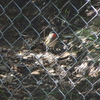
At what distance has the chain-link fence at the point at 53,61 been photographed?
1.97m

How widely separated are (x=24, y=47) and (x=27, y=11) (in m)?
0.56

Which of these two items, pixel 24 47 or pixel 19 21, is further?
pixel 19 21

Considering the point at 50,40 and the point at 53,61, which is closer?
the point at 53,61

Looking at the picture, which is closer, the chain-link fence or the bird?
the chain-link fence

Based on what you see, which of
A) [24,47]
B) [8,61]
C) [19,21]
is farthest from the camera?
[19,21]

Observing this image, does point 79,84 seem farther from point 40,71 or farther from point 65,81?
point 40,71

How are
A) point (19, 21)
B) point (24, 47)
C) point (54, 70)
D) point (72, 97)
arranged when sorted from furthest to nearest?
point (19, 21), point (24, 47), point (54, 70), point (72, 97)

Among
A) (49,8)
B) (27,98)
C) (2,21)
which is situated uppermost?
(2,21)

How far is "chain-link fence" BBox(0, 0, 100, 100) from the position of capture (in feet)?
6.45

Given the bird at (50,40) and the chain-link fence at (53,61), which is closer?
the chain-link fence at (53,61)

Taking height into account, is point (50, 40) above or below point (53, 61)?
above

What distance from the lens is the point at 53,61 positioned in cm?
247

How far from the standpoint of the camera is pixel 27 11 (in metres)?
3.12

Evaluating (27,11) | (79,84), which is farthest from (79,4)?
(79,84)
